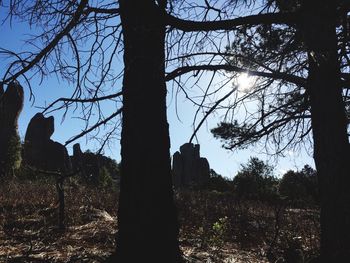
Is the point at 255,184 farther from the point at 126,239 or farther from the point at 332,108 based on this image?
the point at 126,239

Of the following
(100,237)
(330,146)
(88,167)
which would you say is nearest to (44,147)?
(88,167)

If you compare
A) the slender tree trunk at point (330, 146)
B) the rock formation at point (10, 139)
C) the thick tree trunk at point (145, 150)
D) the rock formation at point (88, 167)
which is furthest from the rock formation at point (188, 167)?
the thick tree trunk at point (145, 150)

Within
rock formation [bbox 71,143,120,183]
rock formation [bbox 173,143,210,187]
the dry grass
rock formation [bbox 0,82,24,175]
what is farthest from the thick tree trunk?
rock formation [bbox 173,143,210,187]

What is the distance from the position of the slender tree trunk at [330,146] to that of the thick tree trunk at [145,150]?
1.68 meters

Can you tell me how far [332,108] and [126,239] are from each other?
108 inches

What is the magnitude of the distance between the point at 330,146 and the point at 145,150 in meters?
2.24

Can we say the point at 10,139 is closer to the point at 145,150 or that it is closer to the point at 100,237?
the point at 100,237

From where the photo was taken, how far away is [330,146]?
13.5 ft

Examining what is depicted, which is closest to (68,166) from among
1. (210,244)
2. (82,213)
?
(82,213)

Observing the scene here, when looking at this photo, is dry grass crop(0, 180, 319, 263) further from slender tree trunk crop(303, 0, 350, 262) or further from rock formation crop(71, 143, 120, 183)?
rock formation crop(71, 143, 120, 183)

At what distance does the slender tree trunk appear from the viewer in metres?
3.90

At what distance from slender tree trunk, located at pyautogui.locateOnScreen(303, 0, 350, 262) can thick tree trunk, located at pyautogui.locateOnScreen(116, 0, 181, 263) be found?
168 cm

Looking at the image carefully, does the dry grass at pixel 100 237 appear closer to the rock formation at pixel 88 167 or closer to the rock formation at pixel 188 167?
the rock formation at pixel 88 167

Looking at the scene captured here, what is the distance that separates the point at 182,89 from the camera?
4406 millimetres
